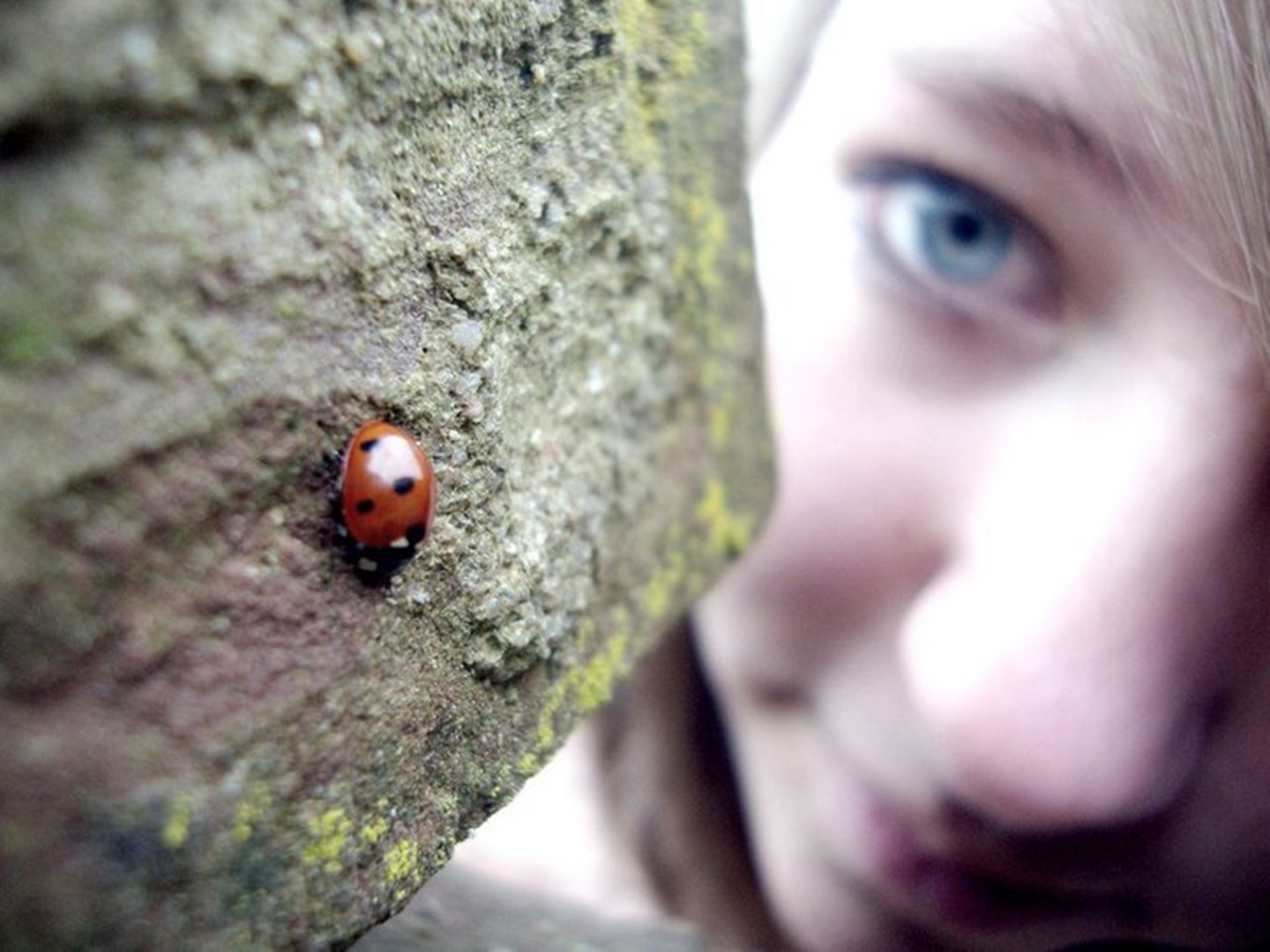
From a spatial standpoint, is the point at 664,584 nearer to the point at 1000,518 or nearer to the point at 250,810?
the point at 250,810

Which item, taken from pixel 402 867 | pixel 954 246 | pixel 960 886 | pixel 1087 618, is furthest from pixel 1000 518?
pixel 402 867

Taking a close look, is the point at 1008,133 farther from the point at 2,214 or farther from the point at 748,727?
the point at 2,214

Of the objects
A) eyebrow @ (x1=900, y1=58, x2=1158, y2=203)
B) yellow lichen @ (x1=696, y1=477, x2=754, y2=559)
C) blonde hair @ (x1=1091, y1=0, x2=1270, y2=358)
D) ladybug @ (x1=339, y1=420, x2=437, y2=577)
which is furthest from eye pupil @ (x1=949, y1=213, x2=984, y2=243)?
ladybug @ (x1=339, y1=420, x2=437, y2=577)

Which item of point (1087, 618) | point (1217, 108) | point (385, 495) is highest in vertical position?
point (1217, 108)

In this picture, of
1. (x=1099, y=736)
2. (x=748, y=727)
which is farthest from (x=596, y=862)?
(x=1099, y=736)

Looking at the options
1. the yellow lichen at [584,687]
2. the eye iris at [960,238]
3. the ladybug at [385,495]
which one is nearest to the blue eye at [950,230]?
the eye iris at [960,238]

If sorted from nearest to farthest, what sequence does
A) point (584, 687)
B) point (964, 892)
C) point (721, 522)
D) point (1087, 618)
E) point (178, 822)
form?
point (178, 822) → point (584, 687) → point (721, 522) → point (1087, 618) → point (964, 892)

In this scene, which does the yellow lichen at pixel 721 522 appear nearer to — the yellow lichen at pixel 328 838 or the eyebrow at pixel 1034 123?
the yellow lichen at pixel 328 838
